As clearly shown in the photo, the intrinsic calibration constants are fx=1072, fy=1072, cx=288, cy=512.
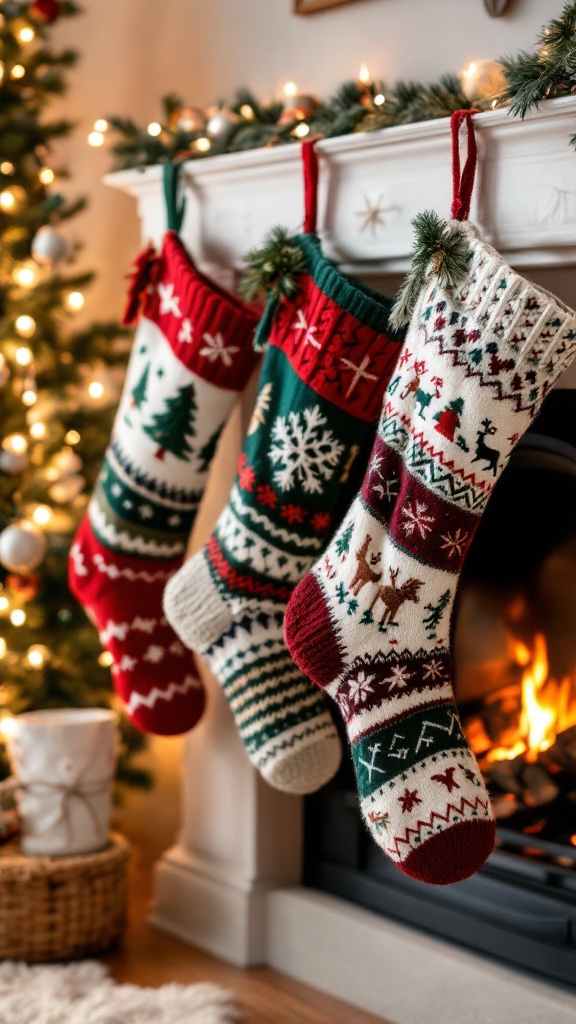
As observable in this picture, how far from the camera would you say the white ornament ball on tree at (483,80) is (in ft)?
4.95

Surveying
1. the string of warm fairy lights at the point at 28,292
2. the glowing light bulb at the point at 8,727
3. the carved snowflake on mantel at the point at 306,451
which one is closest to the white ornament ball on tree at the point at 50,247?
the string of warm fairy lights at the point at 28,292

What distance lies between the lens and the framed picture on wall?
198cm

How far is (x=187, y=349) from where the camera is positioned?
5.92 feet

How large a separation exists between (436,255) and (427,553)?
387mm

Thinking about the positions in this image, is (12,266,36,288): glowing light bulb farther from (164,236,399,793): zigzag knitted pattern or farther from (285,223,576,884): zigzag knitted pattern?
(285,223,576,884): zigzag knitted pattern

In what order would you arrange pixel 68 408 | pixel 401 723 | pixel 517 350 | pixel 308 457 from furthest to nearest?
pixel 68 408 → pixel 308 457 → pixel 401 723 → pixel 517 350

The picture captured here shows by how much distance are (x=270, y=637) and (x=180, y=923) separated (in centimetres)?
72

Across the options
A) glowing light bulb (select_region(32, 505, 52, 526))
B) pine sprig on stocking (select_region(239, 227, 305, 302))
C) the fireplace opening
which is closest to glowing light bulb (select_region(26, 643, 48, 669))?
glowing light bulb (select_region(32, 505, 52, 526))

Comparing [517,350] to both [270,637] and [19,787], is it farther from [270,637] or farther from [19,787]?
[19,787]

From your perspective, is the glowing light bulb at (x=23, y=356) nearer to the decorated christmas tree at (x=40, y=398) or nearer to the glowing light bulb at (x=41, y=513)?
the decorated christmas tree at (x=40, y=398)

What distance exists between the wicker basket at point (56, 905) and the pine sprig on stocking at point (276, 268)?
107 cm

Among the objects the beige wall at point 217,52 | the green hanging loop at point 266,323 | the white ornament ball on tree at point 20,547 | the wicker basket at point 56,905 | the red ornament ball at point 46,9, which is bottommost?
the wicker basket at point 56,905

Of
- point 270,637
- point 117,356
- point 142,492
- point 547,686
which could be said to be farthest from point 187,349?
point 547,686

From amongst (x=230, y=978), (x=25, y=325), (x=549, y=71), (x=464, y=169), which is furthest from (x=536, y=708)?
(x=25, y=325)
